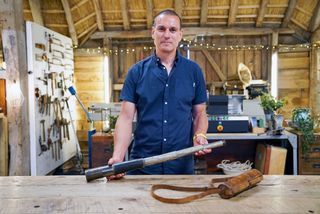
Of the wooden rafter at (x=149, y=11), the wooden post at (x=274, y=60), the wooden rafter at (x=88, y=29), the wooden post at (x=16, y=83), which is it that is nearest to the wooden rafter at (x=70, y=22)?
the wooden rafter at (x=88, y=29)

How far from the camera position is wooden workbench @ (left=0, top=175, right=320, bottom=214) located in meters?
0.99

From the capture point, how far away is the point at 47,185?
124 cm

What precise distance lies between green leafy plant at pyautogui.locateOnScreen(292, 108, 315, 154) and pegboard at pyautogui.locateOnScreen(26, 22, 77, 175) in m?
3.29

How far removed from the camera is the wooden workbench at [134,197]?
989 millimetres

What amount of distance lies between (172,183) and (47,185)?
49cm

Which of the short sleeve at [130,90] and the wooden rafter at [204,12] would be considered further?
the wooden rafter at [204,12]

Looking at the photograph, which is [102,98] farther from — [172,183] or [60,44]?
[172,183]

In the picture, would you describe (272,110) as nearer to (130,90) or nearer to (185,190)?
(130,90)

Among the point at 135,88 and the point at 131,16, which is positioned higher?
the point at 131,16

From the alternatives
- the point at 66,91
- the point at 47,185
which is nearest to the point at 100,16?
the point at 66,91

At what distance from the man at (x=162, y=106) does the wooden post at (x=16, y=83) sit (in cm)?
256

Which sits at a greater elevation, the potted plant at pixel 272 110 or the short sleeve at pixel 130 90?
the short sleeve at pixel 130 90

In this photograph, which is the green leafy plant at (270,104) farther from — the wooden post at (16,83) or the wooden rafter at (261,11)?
the wooden post at (16,83)

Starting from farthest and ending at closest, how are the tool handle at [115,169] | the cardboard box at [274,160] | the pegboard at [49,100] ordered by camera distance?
the pegboard at [49,100] < the cardboard box at [274,160] < the tool handle at [115,169]
